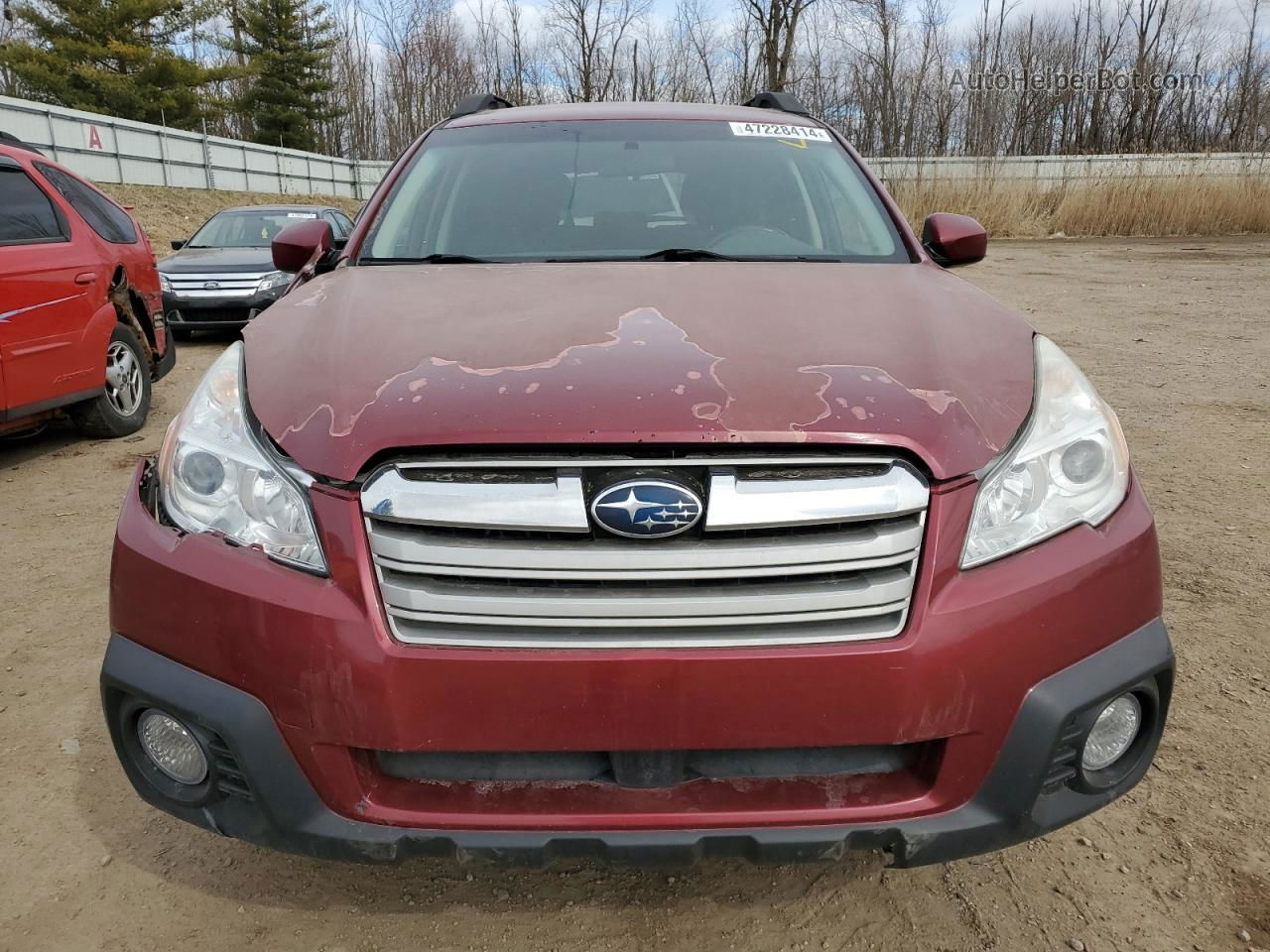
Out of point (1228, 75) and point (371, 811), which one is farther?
point (1228, 75)

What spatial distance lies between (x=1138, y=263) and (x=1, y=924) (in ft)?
52.2

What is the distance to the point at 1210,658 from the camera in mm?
2730

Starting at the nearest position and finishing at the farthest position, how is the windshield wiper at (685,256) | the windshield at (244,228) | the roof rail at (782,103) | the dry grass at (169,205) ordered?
the windshield wiper at (685,256), the roof rail at (782,103), the windshield at (244,228), the dry grass at (169,205)

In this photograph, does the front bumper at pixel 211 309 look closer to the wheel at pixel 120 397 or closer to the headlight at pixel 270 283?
the headlight at pixel 270 283

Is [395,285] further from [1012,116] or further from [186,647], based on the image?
[1012,116]

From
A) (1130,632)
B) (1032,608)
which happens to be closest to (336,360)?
(1032,608)

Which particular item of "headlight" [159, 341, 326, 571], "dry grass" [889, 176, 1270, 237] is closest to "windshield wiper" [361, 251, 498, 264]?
"headlight" [159, 341, 326, 571]

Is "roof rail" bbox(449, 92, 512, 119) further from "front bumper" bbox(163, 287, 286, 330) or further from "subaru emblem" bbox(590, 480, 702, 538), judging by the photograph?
"front bumper" bbox(163, 287, 286, 330)

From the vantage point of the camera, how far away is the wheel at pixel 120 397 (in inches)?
210

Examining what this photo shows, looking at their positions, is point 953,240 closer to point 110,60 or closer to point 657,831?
point 657,831

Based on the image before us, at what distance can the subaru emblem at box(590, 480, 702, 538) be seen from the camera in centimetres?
139

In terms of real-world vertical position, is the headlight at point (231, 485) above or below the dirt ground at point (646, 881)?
above

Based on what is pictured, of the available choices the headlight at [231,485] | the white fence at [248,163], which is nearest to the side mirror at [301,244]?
the headlight at [231,485]

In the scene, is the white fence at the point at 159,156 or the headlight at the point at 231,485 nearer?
Result: the headlight at the point at 231,485
